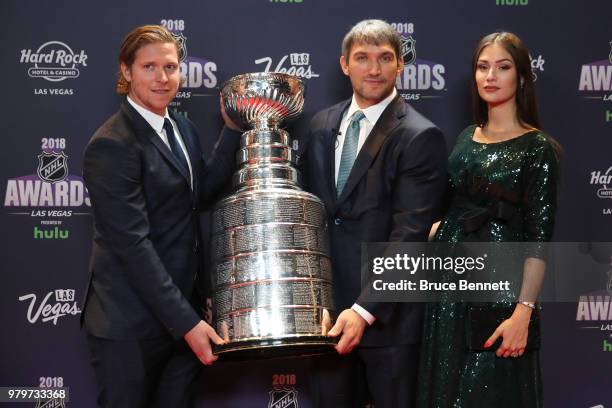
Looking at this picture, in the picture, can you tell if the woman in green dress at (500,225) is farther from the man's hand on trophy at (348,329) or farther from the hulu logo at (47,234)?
the hulu logo at (47,234)

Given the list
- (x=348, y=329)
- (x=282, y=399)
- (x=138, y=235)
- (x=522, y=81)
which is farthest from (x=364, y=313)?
(x=522, y=81)

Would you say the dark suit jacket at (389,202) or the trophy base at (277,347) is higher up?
the dark suit jacket at (389,202)

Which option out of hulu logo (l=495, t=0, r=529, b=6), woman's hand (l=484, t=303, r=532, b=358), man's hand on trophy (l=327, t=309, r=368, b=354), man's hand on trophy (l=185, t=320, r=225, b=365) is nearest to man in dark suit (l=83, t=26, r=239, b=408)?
man's hand on trophy (l=185, t=320, r=225, b=365)

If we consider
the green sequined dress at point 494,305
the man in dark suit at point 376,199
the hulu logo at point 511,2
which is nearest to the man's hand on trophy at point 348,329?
the man in dark suit at point 376,199

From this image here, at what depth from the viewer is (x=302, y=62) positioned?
357cm

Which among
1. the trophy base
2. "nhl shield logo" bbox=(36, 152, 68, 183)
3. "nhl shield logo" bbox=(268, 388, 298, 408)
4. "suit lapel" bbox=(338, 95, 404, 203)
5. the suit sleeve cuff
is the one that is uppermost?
"nhl shield logo" bbox=(36, 152, 68, 183)

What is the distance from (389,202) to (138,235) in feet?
3.06

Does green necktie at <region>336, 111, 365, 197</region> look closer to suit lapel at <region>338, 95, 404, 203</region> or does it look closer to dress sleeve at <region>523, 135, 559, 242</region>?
suit lapel at <region>338, 95, 404, 203</region>

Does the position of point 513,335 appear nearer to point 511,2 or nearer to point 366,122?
point 366,122

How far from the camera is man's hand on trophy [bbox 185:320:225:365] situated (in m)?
2.76

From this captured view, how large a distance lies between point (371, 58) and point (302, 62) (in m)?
0.64

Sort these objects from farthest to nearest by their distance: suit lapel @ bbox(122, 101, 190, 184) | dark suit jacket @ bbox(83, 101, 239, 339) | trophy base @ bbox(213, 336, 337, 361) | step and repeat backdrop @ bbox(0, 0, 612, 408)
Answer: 1. step and repeat backdrop @ bbox(0, 0, 612, 408)
2. suit lapel @ bbox(122, 101, 190, 184)
3. dark suit jacket @ bbox(83, 101, 239, 339)
4. trophy base @ bbox(213, 336, 337, 361)

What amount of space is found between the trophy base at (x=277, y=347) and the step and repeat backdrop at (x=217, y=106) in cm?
63

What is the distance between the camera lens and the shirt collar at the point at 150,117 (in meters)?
2.91
